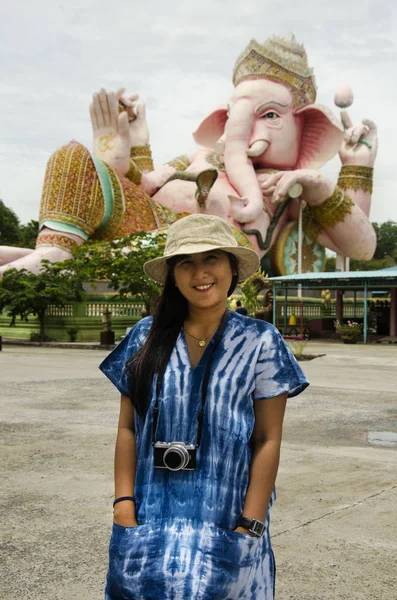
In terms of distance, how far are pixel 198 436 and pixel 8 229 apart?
51.0 meters

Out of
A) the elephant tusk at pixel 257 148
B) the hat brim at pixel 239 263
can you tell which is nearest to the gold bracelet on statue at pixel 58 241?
the elephant tusk at pixel 257 148

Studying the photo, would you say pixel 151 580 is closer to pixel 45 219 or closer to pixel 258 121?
pixel 45 219

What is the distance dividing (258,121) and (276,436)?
1089 inches

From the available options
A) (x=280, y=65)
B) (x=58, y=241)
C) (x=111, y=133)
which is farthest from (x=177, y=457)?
(x=280, y=65)

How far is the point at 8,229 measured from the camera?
169 ft

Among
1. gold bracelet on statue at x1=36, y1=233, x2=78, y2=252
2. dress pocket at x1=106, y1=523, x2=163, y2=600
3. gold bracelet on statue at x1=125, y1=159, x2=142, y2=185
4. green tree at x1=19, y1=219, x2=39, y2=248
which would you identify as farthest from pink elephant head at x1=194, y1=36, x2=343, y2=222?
dress pocket at x1=106, y1=523, x2=163, y2=600

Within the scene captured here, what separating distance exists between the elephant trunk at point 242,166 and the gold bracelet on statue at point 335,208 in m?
3.31

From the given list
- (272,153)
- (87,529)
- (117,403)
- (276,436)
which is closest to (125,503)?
(276,436)

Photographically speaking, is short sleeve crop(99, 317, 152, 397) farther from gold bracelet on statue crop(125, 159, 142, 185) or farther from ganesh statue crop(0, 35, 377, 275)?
gold bracelet on statue crop(125, 159, 142, 185)

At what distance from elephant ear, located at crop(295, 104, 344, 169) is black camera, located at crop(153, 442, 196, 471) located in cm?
2849

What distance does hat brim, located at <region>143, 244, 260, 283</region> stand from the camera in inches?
94.5

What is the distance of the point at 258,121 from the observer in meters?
29.1

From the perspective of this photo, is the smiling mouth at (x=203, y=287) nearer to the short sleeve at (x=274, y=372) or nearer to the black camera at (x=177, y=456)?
the short sleeve at (x=274, y=372)

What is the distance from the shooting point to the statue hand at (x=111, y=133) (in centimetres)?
2658
